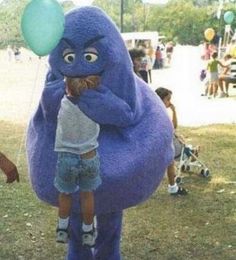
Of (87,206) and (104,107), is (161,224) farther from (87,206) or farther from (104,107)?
(104,107)

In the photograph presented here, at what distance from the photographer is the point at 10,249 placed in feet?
14.2

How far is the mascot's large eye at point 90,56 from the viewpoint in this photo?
2.95 m

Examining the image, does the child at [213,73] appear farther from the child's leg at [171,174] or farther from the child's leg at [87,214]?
the child's leg at [87,214]

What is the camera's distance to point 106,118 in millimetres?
2910

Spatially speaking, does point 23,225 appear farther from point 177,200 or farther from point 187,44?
point 187,44

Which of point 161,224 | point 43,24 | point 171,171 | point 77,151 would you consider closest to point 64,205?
point 77,151

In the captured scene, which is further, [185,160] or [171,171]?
[185,160]

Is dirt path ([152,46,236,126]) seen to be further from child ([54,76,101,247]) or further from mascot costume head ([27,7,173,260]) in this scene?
child ([54,76,101,247])

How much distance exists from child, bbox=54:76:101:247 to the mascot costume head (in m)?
0.05

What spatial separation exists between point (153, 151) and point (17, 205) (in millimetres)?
2703

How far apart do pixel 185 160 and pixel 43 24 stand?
12.3 feet

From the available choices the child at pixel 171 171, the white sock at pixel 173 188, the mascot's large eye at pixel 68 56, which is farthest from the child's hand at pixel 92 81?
the white sock at pixel 173 188

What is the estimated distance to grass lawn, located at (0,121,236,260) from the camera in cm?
425

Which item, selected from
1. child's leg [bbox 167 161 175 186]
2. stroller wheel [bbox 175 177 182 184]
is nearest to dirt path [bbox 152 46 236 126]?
stroller wheel [bbox 175 177 182 184]
